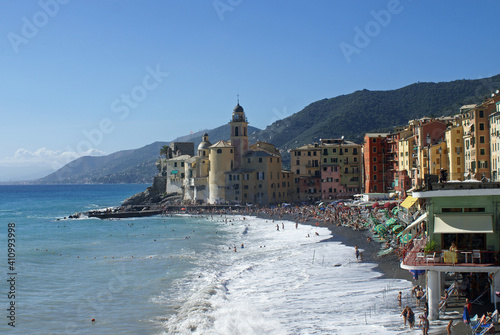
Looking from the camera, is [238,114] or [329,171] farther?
[238,114]

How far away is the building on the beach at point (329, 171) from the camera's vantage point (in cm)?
9031

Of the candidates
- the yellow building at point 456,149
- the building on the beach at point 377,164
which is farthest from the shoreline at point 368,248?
the building on the beach at point 377,164

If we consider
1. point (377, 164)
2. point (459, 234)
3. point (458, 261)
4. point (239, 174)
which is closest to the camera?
point (458, 261)

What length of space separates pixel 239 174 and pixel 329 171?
15.3 meters

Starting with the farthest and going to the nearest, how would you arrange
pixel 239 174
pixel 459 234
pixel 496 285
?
1. pixel 239 174
2. pixel 459 234
3. pixel 496 285

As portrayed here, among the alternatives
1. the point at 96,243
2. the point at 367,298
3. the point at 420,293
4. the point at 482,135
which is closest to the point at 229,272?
the point at 367,298

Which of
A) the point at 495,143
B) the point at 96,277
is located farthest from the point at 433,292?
the point at 495,143

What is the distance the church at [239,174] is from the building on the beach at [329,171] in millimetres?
2990

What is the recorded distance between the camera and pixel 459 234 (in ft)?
60.8

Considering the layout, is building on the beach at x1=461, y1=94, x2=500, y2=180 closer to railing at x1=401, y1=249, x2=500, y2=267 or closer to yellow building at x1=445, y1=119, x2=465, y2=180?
yellow building at x1=445, y1=119, x2=465, y2=180

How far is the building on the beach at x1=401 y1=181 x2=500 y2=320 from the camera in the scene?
17.6 metres

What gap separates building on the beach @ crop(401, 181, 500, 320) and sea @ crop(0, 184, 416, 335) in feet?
8.57

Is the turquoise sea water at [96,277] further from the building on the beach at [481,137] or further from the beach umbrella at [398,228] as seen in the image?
the building on the beach at [481,137]

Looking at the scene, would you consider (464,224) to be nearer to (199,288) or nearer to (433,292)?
(433,292)
